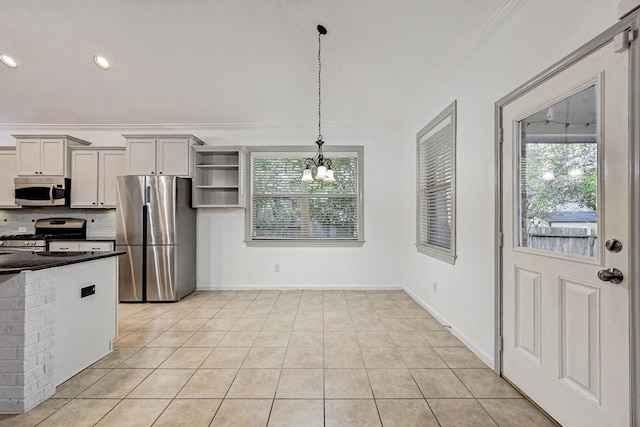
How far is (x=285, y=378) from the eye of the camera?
2102mm

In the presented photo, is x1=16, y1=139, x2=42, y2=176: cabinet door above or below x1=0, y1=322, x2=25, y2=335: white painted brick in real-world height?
above

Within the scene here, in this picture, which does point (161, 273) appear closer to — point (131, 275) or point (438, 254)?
point (131, 275)

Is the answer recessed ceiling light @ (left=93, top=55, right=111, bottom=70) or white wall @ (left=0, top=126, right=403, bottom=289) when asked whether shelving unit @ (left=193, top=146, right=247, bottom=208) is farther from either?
recessed ceiling light @ (left=93, top=55, right=111, bottom=70)

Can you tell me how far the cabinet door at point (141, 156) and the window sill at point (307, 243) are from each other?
1.79 meters

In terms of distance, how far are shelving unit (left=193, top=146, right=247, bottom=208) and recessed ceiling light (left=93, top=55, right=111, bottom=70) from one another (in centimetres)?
141

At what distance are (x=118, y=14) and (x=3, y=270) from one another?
8.98ft

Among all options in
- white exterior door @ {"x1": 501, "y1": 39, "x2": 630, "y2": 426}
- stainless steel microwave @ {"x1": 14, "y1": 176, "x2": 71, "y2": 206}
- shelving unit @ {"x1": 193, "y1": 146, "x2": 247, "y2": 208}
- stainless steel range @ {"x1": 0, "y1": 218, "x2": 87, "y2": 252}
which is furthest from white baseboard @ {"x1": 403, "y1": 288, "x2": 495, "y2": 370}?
stainless steel microwave @ {"x1": 14, "y1": 176, "x2": 71, "y2": 206}

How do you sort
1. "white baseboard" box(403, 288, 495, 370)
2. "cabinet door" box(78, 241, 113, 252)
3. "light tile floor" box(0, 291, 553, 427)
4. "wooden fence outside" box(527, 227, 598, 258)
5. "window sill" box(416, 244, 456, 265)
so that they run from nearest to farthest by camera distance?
"wooden fence outside" box(527, 227, 598, 258) → "light tile floor" box(0, 291, 553, 427) → "white baseboard" box(403, 288, 495, 370) → "window sill" box(416, 244, 456, 265) → "cabinet door" box(78, 241, 113, 252)

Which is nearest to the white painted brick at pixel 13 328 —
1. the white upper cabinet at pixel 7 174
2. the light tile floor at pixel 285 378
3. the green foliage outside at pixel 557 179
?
the light tile floor at pixel 285 378

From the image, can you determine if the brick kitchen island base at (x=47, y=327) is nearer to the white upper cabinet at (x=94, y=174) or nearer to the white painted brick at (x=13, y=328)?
the white painted brick at (x=13, y=328)

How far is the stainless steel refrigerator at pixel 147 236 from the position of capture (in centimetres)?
390

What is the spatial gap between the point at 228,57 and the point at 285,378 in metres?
3.45

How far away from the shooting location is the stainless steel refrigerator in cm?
390

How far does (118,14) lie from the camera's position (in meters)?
2.92
